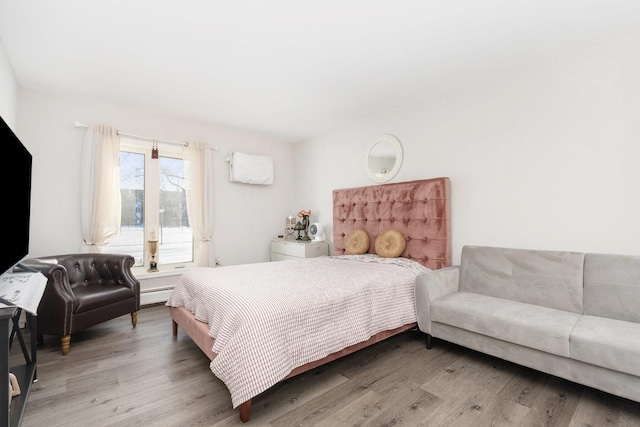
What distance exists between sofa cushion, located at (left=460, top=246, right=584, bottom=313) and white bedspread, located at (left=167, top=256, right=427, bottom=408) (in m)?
0.48

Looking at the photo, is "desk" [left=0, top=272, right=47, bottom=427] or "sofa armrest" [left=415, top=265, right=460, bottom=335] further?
"sofa armrest" [left=415, top=265, right=460, bottom=335]

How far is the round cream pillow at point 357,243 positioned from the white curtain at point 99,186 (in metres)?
2.75

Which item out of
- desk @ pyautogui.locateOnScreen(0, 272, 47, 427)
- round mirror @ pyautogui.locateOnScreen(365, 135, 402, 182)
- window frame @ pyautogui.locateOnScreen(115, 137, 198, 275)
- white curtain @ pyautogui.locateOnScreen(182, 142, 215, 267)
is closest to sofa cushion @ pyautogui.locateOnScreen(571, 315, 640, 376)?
round mirror @ pyautogui.locateOnScreen(365, 135, 402, 182)

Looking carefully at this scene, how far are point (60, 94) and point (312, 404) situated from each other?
12.7 ft

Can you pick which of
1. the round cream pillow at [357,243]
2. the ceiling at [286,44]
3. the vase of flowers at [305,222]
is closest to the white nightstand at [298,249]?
the vase of flowers at [305,222]

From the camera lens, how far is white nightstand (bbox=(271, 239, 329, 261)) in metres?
4.02

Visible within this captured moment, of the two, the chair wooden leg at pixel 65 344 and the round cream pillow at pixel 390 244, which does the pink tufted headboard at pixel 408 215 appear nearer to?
the round cream pillow at pixel 390 244

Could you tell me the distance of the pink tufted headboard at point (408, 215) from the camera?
2941 mm

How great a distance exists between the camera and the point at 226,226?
4.27 m

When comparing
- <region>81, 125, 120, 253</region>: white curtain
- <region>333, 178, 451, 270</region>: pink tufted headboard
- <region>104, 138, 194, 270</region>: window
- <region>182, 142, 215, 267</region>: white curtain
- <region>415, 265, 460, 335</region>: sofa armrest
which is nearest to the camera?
<region>415, 265, 460, 335</region>: sofa armrest

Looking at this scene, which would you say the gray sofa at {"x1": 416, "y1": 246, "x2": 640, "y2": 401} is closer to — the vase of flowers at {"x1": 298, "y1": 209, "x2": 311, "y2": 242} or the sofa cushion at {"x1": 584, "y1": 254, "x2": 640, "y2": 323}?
the sofa cushion at {"x1": 584, "y1": 254, "x2": 640, "y2": 323}

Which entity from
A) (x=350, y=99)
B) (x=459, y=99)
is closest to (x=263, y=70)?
(x=350, y=99)

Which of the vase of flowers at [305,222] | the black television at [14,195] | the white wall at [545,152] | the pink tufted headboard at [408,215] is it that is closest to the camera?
the black television at [14,195]

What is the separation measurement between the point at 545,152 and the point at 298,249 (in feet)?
9.59
